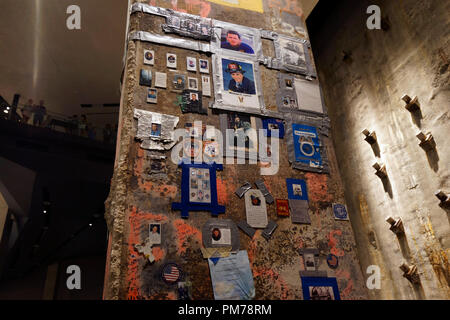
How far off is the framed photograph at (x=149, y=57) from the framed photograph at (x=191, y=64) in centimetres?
36

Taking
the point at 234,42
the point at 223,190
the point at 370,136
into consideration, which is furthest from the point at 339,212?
the point at 370,136

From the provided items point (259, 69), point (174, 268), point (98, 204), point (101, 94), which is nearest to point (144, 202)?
point (174, 268)

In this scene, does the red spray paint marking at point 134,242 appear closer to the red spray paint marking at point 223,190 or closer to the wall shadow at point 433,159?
the red spray paint marking at point 223,190

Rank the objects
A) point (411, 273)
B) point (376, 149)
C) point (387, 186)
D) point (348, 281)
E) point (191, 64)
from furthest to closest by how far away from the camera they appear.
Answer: point (376, 149) < point (387, 186) < point (411, 273) < point (191, 64) < point (348, 281)

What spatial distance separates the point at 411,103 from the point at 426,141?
59 cm

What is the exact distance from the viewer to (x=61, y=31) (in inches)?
286

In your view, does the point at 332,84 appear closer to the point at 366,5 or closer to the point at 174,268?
the point at 366,5

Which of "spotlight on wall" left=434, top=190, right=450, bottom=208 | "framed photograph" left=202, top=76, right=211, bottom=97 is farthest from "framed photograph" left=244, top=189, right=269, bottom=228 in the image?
"spotlight on wall" left=434, top=190, right=450, bottom=208

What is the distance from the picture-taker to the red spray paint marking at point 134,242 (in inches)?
96.0

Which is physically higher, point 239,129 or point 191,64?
point 191,64

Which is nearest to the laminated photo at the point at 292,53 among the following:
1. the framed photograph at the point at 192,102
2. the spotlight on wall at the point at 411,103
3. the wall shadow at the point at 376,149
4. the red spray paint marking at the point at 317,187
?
the framed photograph at the point at 192,102

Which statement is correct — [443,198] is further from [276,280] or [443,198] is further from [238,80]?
[238,80]

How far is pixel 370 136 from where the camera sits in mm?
5426

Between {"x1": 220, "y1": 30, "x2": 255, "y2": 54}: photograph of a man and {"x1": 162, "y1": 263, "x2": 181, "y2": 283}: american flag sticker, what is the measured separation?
240 centimetres
